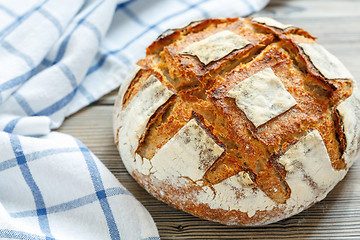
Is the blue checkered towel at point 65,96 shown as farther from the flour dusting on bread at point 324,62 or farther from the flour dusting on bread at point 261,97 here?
the flour dusting on bread at point 324,62

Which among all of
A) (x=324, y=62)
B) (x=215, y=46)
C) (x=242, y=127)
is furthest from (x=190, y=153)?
(x=324, y=62)

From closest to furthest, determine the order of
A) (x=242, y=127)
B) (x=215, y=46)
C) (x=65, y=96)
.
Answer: (x=242, y=127) < (x=215, y=46) < (x=65, y=96)

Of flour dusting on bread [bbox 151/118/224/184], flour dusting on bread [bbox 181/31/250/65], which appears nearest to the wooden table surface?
flour dusting on bread [bbox 151/118/224/184]

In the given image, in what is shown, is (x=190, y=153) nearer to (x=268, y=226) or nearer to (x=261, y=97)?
(x=261, y=97)

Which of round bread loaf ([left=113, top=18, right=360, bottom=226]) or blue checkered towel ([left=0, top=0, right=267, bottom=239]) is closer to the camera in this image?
round bread loaf ([left=113, top=18, right=360, bottom=226])

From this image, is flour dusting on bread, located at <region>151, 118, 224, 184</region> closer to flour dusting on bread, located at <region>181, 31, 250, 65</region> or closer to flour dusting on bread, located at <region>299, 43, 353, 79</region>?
flour dusting on bread, located at <region>181, 31, 250, 65</region>

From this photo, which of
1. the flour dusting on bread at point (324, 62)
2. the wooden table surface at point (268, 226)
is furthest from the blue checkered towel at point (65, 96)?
the flour dusting on bread at point (324, 62)
